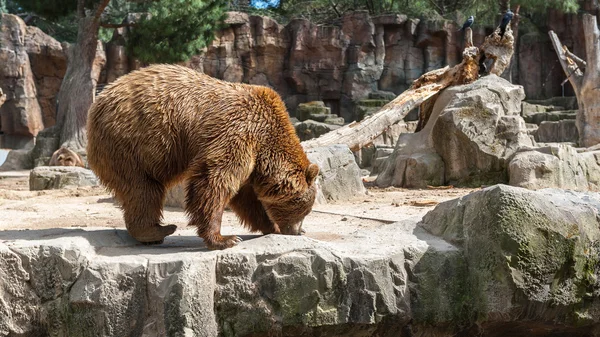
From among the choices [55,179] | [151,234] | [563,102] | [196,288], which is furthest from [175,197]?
[563,102]

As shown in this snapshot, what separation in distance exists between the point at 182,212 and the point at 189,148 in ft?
11.0

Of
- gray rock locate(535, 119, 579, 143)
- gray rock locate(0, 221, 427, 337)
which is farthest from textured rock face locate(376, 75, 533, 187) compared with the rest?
gray rock locate(535, 119, 579, 143)

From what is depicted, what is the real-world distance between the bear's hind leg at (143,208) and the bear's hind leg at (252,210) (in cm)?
67

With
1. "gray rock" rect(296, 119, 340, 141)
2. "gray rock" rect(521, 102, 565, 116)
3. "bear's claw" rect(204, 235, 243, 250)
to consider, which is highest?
"gray rock" rect(521, 102, 565, 116)

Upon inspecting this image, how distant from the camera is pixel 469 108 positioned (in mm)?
10391

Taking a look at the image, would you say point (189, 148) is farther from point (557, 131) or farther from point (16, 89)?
point (16, 89)

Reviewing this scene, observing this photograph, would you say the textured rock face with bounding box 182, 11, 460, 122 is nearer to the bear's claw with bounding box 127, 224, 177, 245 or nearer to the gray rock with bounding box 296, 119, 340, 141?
the gray rock with bounding box 296, 119, 340, 141

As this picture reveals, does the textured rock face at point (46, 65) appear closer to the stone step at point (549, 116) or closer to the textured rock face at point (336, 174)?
the stone step at point (549, 116)

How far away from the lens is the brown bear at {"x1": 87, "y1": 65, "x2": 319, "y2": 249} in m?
4.15

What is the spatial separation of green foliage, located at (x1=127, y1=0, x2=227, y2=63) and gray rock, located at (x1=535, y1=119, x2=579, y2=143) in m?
10.5

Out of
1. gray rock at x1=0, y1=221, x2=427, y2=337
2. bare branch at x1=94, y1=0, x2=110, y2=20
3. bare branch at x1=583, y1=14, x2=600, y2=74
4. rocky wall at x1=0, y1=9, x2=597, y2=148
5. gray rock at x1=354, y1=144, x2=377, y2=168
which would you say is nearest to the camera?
gray rock at x1=0, y1=221, x2=427, y2=337

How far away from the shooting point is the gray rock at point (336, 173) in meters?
8.61

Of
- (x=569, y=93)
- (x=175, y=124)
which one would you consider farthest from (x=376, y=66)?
(x=175, y=124)

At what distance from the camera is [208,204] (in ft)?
13.4
